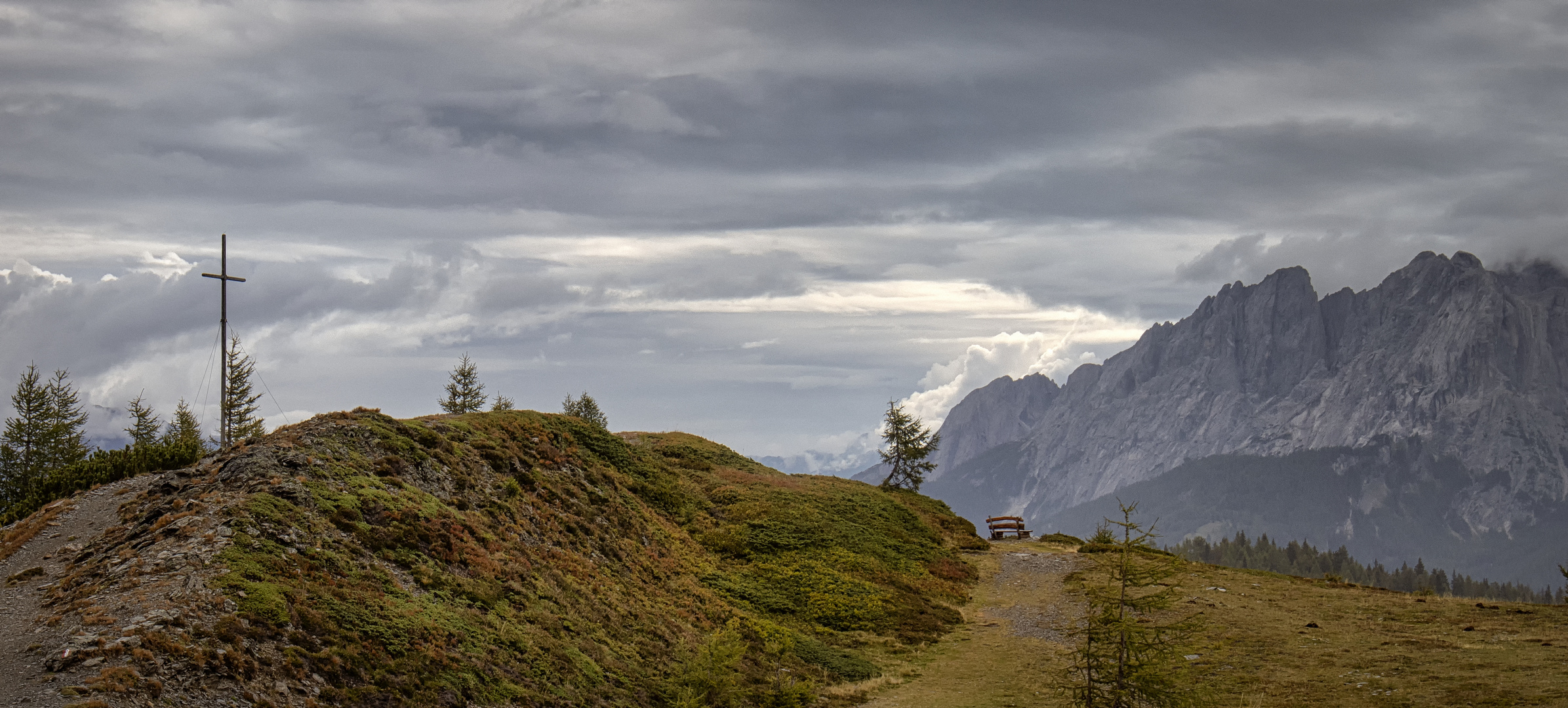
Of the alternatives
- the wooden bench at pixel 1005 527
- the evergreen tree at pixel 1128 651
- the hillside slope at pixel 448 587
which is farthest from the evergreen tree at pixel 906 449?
the evergreen tree at pixel 1128 651

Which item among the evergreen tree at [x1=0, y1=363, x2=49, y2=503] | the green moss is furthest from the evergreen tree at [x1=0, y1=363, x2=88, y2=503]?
the green moss

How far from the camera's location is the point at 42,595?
1925 cm

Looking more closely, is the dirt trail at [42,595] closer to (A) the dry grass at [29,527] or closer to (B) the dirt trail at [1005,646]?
(A) the dry grass at [29,527]

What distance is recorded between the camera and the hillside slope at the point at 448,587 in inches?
680

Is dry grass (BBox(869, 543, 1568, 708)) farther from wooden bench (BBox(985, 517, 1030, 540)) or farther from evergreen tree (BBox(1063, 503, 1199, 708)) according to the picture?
wooden bench (BBox(985, 517, 1030, 540))

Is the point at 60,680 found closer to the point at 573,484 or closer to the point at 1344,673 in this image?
the point at 573,484

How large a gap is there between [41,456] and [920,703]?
205 feet

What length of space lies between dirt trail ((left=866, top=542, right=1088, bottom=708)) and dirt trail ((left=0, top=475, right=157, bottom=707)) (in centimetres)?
2015

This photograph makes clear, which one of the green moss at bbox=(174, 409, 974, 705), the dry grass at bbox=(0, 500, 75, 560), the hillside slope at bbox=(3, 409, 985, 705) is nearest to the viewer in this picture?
the hillside slope at bbox=(3, 409, 985, 705)

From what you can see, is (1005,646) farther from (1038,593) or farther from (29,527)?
(29,527)

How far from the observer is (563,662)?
2311 centimetres

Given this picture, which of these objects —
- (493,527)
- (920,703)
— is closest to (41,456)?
(493,527)

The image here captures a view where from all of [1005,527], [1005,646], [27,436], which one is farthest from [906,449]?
[27,436]

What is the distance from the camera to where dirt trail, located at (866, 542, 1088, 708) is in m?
28.2
